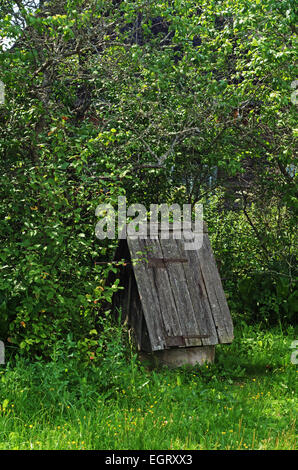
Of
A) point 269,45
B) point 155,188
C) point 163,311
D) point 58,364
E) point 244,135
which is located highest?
point 269,45

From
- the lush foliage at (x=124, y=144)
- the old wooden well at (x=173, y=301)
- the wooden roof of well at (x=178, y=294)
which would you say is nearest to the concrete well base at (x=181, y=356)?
the old wooden well at (x=173, y=301)

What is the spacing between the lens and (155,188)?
27.8 ft

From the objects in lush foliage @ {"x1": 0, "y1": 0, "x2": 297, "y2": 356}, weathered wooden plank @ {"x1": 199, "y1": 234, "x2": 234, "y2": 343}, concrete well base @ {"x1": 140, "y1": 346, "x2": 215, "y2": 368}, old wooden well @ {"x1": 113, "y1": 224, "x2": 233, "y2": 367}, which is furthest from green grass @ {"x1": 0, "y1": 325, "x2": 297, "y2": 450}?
weathered wooden plank @ {"x1": 199, "y1": 234, "x2": 234, "y2": 343}

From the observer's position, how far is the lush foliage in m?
5.56

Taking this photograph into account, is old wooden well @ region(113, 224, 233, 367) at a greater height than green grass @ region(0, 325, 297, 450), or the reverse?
old wooden well @ region(113, 224, 233, 367)

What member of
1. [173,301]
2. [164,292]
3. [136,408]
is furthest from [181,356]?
[136,408]

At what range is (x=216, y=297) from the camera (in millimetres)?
6855

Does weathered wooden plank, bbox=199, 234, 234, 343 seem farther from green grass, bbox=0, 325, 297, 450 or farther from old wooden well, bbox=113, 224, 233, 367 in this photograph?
green grass, bbox=0, 325, 297, 450

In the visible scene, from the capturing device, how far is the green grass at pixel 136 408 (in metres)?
4.11

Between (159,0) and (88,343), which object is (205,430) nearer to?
(88,343)

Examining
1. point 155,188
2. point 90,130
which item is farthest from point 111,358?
point 155,188

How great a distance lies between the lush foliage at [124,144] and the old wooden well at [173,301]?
0.52 m

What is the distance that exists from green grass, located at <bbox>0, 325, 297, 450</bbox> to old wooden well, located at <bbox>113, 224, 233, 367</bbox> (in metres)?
0.34

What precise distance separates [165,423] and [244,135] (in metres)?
5.35
